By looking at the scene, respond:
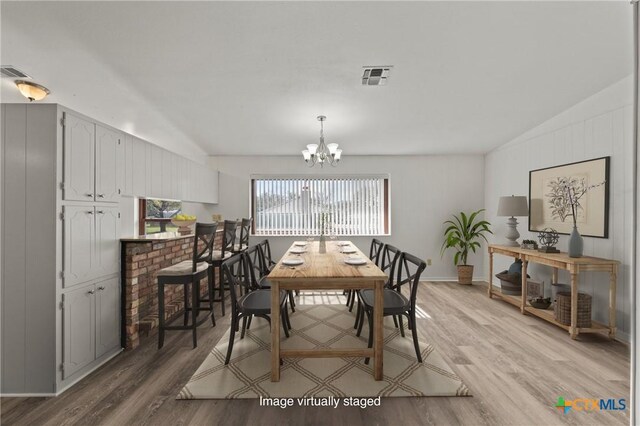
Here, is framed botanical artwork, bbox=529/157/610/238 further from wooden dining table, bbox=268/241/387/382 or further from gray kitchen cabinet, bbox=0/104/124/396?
gray kitchen cabinet, bbox=0/104/124/396

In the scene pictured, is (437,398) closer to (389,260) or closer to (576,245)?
(389,260)

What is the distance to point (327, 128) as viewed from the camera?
387 centimetres

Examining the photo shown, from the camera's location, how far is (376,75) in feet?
8.06

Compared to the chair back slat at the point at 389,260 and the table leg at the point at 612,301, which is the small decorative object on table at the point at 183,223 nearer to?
the chair back slat at the point at 389,260

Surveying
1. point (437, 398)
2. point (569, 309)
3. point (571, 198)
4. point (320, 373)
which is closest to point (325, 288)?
point (320, 373)

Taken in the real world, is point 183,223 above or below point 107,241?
above

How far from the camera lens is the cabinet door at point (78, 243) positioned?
2.04 metres

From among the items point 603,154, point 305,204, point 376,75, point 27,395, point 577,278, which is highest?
point 376,75

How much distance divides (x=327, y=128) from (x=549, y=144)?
3.09m

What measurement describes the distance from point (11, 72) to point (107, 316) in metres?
2.25

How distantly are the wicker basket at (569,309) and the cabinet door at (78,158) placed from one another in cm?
483

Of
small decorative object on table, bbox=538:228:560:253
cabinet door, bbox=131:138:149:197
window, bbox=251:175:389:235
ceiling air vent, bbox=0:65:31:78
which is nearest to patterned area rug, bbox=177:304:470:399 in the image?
cabinet door, bbox=131:138:149:197

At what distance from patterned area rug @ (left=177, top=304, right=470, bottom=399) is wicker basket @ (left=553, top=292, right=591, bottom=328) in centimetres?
164

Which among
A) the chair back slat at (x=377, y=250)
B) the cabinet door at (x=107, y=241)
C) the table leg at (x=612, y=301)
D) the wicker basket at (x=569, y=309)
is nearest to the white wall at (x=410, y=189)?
the chair back slat at (x=377, y=250)
